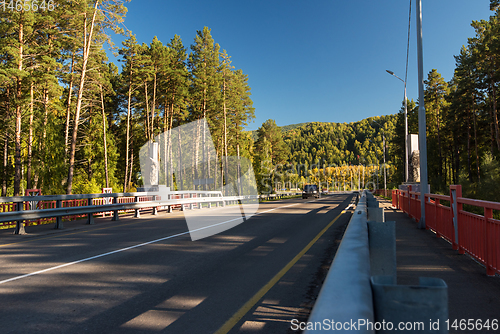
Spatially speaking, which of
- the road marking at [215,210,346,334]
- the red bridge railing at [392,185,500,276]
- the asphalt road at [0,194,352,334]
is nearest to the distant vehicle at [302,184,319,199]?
the red bridge railing at [392,185,500,276]

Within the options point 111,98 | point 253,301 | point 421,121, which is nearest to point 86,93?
point 111,98

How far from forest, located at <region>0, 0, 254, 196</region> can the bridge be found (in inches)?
863

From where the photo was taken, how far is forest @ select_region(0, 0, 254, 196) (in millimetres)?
27281

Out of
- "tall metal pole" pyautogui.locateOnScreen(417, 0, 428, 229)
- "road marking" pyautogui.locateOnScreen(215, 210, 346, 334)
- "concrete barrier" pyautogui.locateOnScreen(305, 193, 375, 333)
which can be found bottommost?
"road marking" pyautogui.locateOnScreen(215, 210, 346, 334)

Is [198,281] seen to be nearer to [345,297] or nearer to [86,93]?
[345,297]

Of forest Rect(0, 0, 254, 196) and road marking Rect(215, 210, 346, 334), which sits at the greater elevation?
forest Rect(0, 0, 254, 196)

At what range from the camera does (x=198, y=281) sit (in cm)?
551

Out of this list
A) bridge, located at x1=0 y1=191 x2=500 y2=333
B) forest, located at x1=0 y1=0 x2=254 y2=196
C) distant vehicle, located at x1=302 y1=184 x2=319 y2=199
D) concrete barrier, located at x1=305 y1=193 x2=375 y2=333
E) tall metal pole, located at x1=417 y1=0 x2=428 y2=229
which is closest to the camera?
concrete barrier, located at x1=305 y1=193 x2=375 y2=333

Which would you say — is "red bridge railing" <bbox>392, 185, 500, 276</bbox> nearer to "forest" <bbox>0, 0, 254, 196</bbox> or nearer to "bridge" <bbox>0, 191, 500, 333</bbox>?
"bridge" <bbox>0, 191, 500, 333</bbox>

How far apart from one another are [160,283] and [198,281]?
602 millimetres

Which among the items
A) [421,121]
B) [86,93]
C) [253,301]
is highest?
[86,93]

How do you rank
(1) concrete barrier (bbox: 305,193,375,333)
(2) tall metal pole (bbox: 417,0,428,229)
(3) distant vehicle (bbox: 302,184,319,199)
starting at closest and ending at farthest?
(1) concrete barrier (bbox: 305,193,375,333) → (2) tall metal pole (bbox: 417,0,428,229) → (3) distant vehicle (bbox: 302,184,319,199)

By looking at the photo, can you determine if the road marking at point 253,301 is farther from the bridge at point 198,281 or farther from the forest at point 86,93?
the forest at point 86,93

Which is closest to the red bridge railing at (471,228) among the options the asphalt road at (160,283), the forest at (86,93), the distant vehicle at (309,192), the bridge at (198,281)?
the bridge at (198,281)
